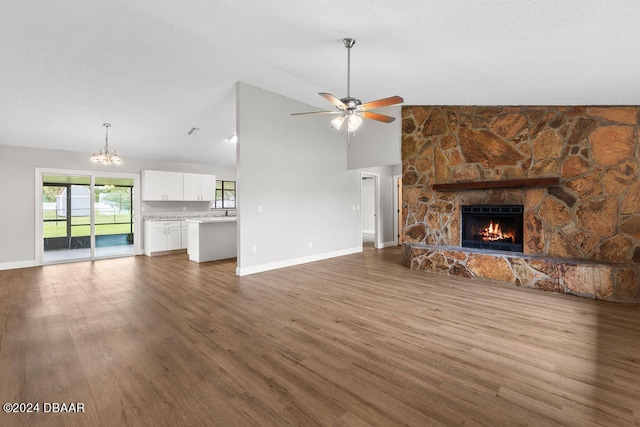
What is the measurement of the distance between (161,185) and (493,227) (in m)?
A: 7.57

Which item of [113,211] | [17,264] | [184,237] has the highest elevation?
[113,211]

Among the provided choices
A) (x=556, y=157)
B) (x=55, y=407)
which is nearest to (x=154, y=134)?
(x=55, y=407)

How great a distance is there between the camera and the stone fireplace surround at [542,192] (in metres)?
4.01

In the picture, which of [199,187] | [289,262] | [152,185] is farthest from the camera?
[199,187]

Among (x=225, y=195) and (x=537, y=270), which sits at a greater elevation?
(x=225, y=195)

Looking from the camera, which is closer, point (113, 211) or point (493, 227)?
point (493, 227)

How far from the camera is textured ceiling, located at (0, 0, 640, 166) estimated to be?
2.51 metres

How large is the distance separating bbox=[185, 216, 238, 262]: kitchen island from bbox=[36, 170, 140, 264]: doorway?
6.95 feet

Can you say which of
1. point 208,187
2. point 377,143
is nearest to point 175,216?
point 208,187

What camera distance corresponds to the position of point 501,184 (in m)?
4.88

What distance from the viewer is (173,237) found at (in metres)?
7.49

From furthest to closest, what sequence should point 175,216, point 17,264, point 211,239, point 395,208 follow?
point 395,208, point 175,216, point 211,239, point 17,264

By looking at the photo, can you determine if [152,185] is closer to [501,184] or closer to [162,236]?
[162,236]

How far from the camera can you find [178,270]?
5527 millimetres
